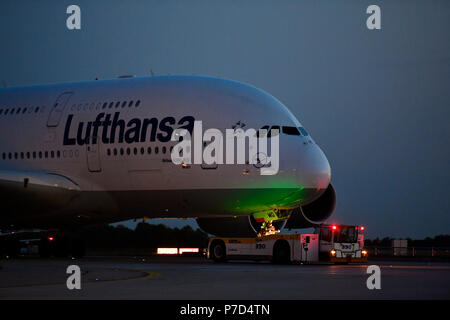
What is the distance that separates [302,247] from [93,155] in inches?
283

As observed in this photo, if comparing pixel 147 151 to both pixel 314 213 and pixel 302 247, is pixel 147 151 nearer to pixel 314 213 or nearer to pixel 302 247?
pixel 302 247

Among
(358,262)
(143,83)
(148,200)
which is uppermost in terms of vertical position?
(143,83)

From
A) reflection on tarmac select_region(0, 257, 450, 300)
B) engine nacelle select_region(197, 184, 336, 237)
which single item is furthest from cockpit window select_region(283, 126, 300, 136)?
reflection on tarmac select_region(0, 257, 450, 300)

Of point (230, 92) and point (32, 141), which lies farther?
point (32, 141)

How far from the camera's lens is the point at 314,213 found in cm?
2800

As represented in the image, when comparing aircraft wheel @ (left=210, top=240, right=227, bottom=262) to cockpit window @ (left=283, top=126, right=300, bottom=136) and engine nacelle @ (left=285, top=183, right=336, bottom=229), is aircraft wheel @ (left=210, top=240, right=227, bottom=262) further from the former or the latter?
cockpit window @ (left=283, top=126, right=300, bottom=136)

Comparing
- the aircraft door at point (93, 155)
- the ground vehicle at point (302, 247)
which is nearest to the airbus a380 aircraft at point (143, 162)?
the aircraft door at point (93, 155)

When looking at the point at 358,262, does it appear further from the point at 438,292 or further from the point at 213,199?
the point at 438,292

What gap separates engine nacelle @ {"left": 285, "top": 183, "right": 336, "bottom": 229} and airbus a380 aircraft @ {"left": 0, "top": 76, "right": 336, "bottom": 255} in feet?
0.16

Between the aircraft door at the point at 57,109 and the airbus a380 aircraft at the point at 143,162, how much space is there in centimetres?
4

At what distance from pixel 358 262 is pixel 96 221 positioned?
896 cm

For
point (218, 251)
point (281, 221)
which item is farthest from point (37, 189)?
point (281, 221)

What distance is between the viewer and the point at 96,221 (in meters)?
27.5
